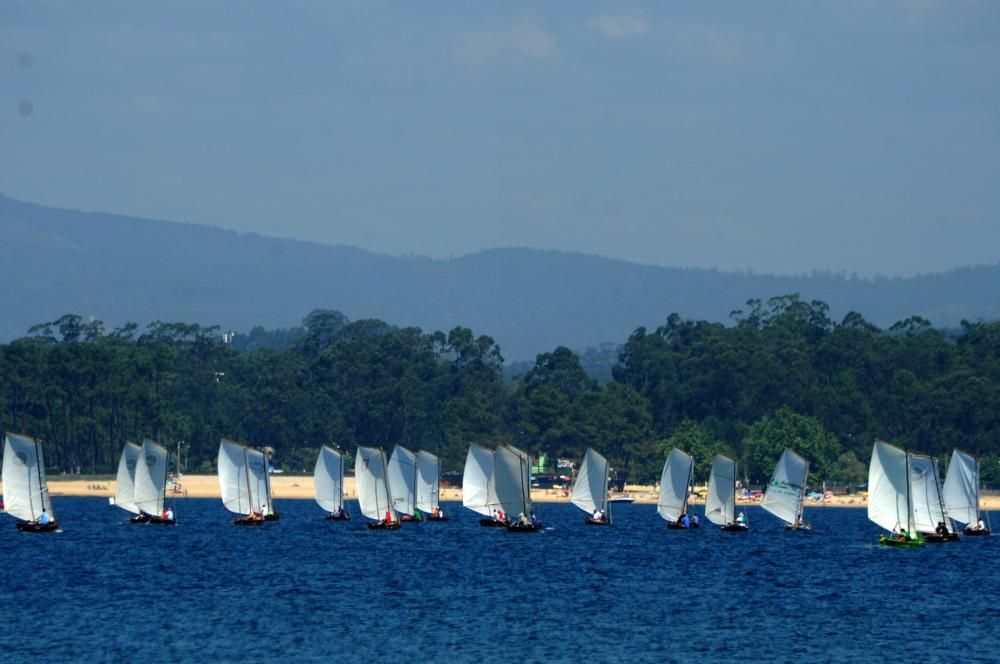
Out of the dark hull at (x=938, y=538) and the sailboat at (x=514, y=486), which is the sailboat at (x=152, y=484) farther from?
the dark hull at (x=938, y=538)

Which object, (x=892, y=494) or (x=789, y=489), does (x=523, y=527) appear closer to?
(x=789, y=489)

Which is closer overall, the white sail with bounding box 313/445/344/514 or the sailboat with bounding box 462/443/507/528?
the sailboat with bounding box 462/443/507/528

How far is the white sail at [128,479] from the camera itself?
143 m

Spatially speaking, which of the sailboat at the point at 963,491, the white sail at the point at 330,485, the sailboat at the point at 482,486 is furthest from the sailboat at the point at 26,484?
the sailboat at the point at 963,491

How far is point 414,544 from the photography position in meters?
133

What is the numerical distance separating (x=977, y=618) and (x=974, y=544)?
2155 inches

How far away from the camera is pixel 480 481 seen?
14538cm

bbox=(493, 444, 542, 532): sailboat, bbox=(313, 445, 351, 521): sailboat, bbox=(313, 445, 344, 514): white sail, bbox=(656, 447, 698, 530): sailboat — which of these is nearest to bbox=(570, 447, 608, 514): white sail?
bbox=(656, 447, 698, 530): sailboat

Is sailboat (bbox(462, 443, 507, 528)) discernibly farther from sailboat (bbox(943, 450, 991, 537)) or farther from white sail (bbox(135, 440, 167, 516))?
sailboat (bbox(943, 450, 991, 537))

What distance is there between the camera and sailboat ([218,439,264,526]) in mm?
143000

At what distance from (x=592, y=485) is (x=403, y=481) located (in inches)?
682

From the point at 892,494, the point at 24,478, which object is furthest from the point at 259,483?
the point at 892,494

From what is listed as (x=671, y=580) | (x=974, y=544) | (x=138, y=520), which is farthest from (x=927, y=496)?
(x=138, y=520)

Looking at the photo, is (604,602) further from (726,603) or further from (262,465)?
(262,465)
